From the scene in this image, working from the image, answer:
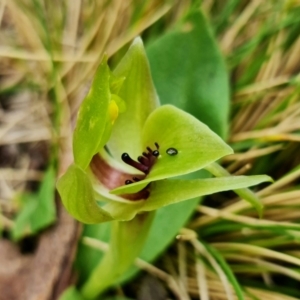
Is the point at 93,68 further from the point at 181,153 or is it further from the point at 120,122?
the point at 181,153

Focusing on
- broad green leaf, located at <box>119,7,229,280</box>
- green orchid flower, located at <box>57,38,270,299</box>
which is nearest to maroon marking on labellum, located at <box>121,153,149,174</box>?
green orchid flower, located at <box>57,38,270,299</box>

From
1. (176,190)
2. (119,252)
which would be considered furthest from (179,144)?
(119,252)

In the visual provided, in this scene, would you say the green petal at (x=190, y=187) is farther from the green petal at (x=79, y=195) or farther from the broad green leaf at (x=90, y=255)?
the broad green leaf at (x=90, y=255)

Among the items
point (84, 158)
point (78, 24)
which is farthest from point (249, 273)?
point (78, 24)

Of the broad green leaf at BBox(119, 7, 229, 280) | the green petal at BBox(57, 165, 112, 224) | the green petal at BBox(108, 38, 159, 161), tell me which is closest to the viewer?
the green petal at BBox(57, 165, 112, 224)

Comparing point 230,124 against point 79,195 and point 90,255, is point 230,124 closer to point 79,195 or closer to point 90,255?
point 90,255

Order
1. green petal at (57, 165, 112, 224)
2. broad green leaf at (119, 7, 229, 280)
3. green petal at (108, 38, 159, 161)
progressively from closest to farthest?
1. green petal at (57, 165, 112, 224)
2. green petal at (108, 38, 159, 161)
3. broad green leaf at (119, 7, 229, 280)

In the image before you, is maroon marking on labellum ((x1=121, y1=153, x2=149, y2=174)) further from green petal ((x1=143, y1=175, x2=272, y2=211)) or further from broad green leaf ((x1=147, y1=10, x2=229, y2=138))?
broad green leaf ((x1=147, y1=10, x2=229, y2=138))
